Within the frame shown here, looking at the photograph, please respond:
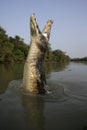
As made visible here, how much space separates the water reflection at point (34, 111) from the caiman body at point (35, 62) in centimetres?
71

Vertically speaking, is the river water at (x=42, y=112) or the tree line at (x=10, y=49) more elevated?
the tree line at (x=10, y=49)

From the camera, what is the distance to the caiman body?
9164mm

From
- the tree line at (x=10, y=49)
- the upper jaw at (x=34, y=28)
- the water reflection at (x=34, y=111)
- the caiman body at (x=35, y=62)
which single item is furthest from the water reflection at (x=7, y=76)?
the tree line at (x=10, y=49)

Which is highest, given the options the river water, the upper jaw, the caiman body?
the upper jaw

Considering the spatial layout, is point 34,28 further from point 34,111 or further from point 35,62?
point 34,111

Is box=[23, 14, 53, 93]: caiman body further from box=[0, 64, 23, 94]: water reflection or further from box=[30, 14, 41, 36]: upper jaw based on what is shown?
box=[0, 64, 23, 94]: water reflection

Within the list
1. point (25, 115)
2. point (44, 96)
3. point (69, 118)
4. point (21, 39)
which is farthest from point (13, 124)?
point (21, 39)

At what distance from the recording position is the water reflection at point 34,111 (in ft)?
18.0

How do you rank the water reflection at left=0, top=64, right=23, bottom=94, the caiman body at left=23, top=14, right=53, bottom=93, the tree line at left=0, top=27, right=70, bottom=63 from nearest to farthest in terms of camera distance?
the caiman body at left=23, top=14, right=53, bottom=93 < the water reflection at left=0, top=64, right=23, bottom=94 < the tree line at left=0, top=27, right=70, bottom=63

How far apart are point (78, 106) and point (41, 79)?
8.12ft

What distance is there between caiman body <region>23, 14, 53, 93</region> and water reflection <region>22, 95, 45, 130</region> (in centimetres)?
71

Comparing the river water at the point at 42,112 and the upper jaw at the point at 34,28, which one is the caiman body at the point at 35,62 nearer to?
the upper jaw at the point at 34,28

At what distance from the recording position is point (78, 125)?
550 cm

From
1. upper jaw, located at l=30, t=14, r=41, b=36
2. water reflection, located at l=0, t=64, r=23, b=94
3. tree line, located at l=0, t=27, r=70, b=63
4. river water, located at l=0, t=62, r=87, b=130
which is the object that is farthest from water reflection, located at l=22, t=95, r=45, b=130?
tree line, located at l=0, t=27, r=70, b=63
